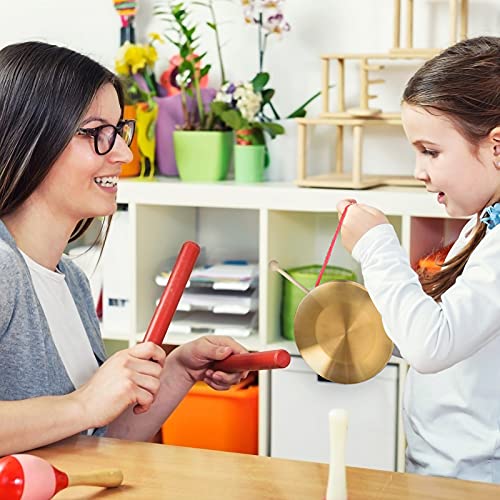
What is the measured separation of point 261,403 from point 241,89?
2.66 ft

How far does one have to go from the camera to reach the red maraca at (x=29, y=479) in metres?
1.02

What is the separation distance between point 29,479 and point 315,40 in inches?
75.9

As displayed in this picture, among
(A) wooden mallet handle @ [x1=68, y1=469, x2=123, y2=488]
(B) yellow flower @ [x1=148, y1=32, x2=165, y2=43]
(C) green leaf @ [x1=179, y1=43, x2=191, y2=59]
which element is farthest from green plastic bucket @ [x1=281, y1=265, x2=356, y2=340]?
(A) wooden mallet handle @ [x1=68, y1=469, x2=123, y2=488]

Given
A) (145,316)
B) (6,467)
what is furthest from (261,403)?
(6,467)

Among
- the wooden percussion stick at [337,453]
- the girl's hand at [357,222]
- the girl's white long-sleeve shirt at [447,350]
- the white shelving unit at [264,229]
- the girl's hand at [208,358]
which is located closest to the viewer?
the wooden percussion stick at [337,453]

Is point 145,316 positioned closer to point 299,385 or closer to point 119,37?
point 299,385

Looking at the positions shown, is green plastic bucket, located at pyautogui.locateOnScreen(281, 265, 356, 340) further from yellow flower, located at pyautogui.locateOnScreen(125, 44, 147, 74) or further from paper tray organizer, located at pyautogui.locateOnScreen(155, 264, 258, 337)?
yellow flower, located at pyautogui.locateOnScreen(125, 44, 147, 74)

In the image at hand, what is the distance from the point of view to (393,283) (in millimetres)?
1319

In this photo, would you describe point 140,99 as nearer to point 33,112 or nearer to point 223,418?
point 223,418

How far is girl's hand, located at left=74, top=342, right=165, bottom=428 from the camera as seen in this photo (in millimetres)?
1316

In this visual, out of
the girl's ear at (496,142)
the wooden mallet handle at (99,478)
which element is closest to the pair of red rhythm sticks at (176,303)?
the wooden mallet handle at (99,478)

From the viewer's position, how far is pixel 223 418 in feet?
8.48

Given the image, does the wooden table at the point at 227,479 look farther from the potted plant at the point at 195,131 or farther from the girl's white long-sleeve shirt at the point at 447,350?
the potted plant at the point at 195,131

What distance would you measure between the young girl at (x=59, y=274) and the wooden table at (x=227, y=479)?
0.25ft
